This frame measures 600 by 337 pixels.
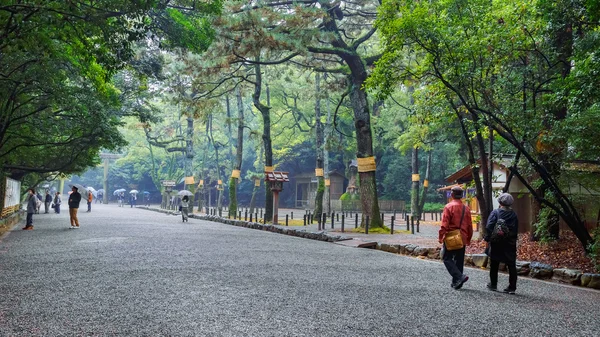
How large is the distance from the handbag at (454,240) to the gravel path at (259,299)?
27.6 inches

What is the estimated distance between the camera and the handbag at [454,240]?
7.28 metres

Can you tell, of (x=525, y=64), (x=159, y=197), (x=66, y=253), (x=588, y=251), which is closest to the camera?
(x=588, y=251)

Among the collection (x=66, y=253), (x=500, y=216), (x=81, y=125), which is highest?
(x=81, y=125)

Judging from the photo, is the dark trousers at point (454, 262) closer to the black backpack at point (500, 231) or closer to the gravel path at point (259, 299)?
the gravel path at point (259, 299)

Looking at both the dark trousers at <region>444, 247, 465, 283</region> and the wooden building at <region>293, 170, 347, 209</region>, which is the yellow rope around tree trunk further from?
the wooden building at <region>293, 170, 347, 209</region>

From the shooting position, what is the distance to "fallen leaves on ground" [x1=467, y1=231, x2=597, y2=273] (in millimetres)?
9570

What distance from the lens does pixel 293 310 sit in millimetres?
5562

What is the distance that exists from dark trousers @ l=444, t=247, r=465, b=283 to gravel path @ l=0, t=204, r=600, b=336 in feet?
0.99

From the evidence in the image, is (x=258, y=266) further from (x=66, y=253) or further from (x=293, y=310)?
(x=66, y=253)

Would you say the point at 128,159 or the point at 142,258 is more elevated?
the point at 128,159

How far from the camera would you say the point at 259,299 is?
607 cm

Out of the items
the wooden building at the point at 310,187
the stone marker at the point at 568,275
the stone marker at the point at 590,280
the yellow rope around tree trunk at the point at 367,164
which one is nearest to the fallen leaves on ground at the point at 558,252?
the stone marker at the point at 568,275

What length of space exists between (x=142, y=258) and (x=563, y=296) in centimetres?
766

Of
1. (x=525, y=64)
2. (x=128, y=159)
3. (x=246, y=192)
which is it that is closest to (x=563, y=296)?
(x=525, y=64)
